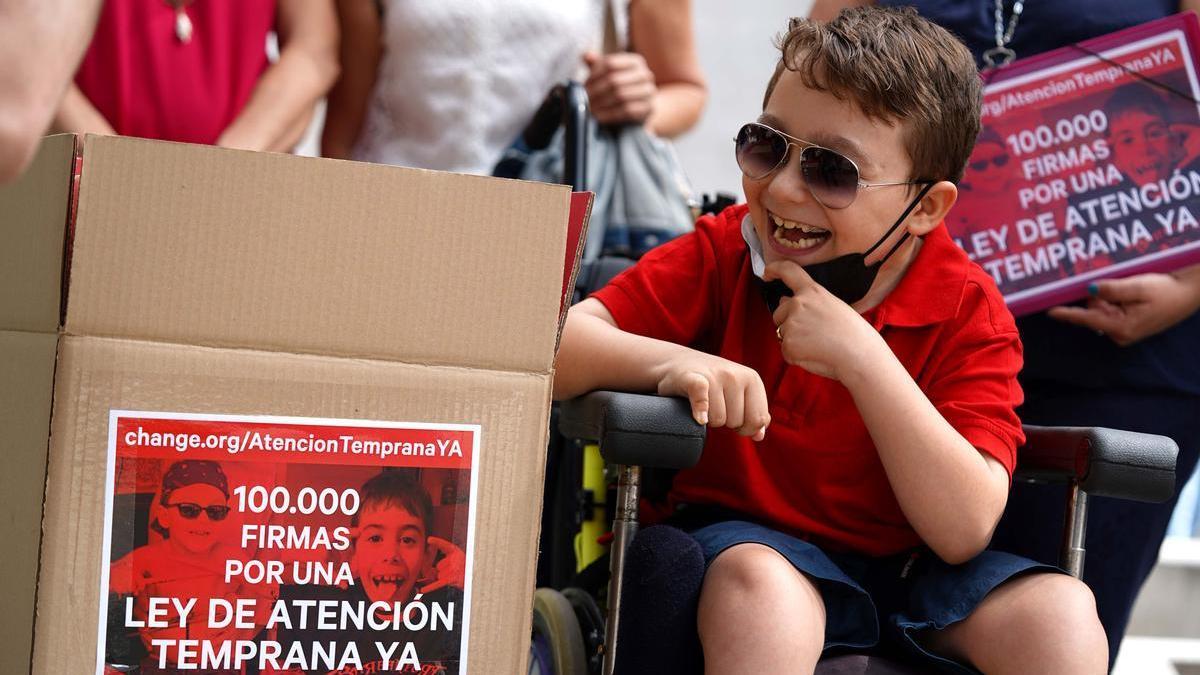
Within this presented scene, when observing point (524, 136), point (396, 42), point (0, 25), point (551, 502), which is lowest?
point (551, 502)

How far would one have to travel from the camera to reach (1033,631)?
57.9 inches

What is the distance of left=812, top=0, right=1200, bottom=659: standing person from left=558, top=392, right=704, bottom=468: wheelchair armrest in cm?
79

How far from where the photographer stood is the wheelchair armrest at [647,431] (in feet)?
4.60

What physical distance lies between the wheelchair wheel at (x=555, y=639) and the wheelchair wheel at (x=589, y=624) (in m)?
0.01

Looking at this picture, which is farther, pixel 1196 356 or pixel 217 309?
pixel 1196 356

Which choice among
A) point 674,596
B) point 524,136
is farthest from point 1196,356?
point 524,136

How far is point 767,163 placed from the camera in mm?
1649

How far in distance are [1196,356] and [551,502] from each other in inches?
40.8

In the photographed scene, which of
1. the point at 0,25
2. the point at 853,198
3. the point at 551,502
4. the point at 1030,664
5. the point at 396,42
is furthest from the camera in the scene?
the point at 396,42

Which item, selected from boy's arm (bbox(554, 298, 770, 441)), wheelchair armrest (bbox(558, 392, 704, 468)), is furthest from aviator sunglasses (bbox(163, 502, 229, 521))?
boy's arm (bbox(554, 298, 770, 441))

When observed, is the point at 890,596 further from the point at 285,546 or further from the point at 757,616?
the point at 285,546

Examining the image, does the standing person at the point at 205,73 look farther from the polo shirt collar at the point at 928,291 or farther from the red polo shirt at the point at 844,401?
the polo shirt collar at the point at 928,291

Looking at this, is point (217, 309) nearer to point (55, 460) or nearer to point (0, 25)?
point (55, 460)

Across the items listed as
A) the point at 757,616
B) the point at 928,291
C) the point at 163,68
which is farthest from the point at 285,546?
the point at 163,68
